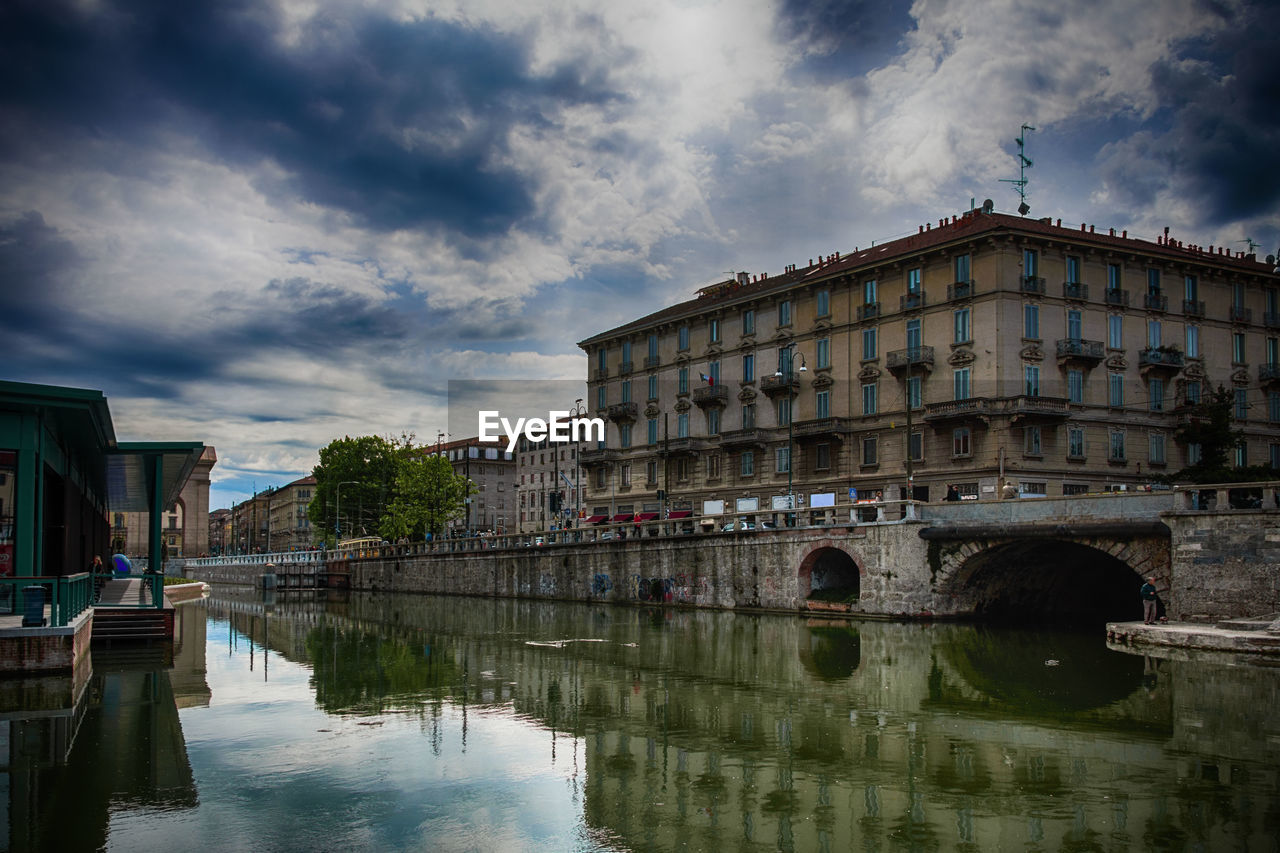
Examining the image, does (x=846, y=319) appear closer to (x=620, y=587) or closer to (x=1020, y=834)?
(x=620, y=587)

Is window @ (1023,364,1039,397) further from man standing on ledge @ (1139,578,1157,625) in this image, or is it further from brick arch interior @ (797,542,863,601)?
man standing on ledge @ (1139,578,1157,625)

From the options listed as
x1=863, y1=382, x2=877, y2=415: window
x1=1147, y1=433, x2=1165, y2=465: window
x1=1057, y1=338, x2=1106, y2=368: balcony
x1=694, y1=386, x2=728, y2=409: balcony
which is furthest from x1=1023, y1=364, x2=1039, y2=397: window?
x1=694, y1=386, x2=728, y2=409: balcony

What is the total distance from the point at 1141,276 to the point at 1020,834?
1909 inches

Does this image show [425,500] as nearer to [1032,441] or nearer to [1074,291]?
[1032,441]

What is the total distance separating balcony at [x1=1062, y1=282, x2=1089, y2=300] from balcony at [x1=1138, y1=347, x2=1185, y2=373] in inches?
172

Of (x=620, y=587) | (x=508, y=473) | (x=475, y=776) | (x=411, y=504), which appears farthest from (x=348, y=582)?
(x=475, y=776)

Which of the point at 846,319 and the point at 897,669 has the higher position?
the point at 846,319

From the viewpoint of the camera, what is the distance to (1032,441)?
1924 inches

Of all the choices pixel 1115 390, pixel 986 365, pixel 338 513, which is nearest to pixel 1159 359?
pixel 1115 390

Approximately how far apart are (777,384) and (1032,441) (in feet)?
46.6

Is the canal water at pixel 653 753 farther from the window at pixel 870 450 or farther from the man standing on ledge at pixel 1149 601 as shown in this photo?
the window at pixel 870 450

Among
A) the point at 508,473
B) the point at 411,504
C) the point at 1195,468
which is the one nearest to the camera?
the point at 1195,468

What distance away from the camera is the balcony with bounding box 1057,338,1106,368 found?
49.3 meters

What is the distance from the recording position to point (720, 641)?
101 ft
